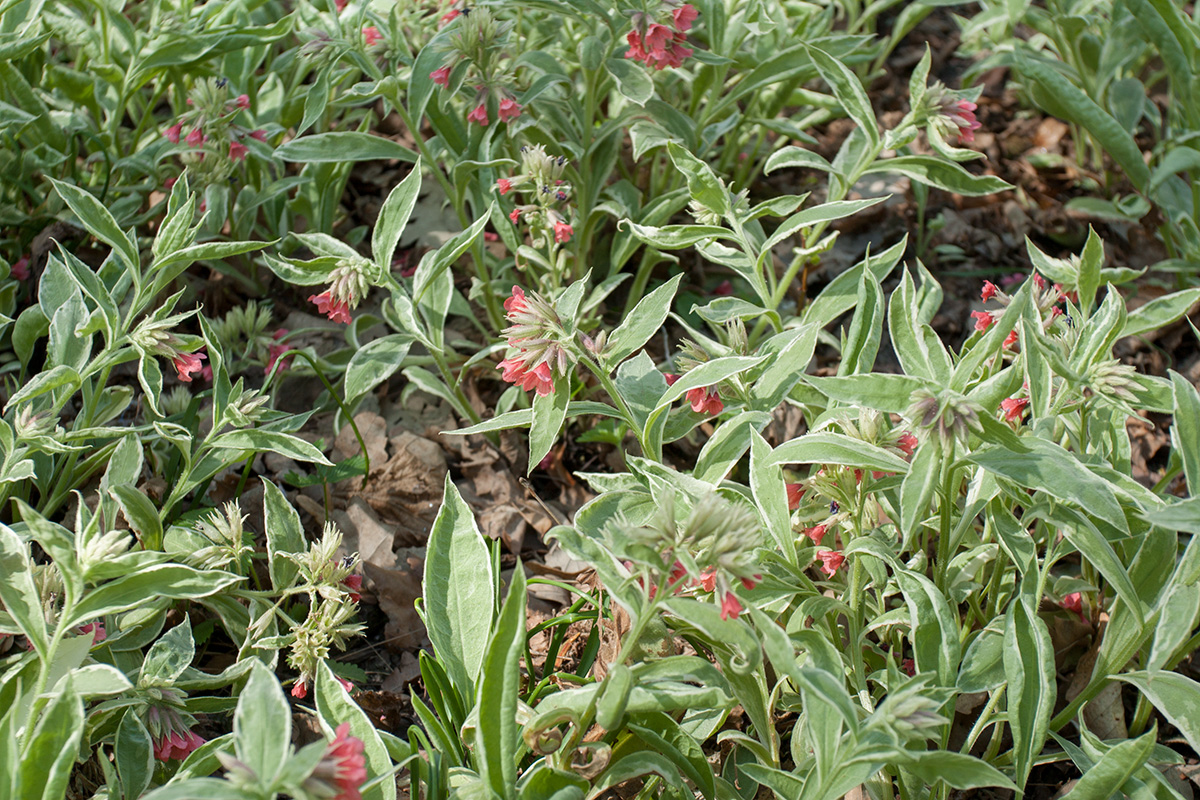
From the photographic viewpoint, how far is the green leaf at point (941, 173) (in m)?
2.14

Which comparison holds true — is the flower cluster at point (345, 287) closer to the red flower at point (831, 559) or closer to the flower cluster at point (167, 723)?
the flower cluster at point (167, 723)

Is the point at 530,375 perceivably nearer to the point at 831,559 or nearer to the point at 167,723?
the point at 831,559

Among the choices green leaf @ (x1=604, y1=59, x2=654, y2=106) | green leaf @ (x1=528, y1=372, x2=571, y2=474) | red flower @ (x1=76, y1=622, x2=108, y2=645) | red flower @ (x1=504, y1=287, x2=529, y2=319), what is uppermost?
green leaf @ (x1=604, y1=59, x2=654, y2=106)

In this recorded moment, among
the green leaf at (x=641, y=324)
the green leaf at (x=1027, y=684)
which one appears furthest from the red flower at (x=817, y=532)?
the green leaf at (x=641, y=324)

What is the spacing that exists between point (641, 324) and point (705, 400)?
0.20m

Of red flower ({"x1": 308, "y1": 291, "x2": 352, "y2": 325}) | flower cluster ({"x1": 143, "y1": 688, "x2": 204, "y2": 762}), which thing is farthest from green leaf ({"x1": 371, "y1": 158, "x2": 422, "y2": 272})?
flower cluster ({"x1": 143, "y1": 688, "x2": 204, "y2": 762})

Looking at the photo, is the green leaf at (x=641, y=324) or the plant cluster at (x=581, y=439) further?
the green leaf at (x=641, y=324)

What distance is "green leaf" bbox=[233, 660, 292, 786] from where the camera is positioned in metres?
1.14

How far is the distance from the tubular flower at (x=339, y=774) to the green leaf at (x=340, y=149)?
1455 millimetres

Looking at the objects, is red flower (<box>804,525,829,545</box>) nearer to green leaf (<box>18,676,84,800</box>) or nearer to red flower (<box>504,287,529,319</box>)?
red flower (<box>504,287,529,319</box>)

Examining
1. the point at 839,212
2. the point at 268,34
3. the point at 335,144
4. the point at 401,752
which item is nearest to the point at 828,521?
the point at 839,212

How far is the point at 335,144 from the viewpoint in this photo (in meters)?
2.29

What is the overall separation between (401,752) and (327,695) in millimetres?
151

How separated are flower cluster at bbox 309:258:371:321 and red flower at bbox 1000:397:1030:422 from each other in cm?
132
